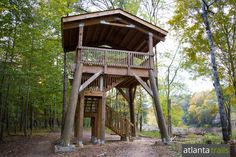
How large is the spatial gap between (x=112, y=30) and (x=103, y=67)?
3.51m

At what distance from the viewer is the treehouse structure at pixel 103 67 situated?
1046 centimetres

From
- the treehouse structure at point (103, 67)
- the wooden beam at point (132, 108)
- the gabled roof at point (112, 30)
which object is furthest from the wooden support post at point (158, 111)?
the wooden beam at point (132, 108)

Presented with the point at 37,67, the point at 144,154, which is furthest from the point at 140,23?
the point at 37,67

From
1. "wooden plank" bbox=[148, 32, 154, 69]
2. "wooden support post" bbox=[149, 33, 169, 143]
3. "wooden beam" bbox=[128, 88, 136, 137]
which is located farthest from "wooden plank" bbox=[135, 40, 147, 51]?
Answer: "wooden beam" bbox=[128, 88, 136, 137]

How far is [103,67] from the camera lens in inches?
431

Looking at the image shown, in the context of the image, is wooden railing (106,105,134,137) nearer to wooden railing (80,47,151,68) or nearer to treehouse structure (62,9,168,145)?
treehouse structure (62,9,168,145)

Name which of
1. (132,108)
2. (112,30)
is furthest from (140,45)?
(132,108)

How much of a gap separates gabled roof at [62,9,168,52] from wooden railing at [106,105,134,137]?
4.84 m

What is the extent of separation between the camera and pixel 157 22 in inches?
776

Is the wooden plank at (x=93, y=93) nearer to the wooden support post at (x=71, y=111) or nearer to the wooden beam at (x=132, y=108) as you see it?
the wooden support post at (x=71, y=111)

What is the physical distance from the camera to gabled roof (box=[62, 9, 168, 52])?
10.8m

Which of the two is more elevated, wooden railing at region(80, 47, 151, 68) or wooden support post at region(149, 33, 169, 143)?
wooden railing at region(80, 47, 151, 68)

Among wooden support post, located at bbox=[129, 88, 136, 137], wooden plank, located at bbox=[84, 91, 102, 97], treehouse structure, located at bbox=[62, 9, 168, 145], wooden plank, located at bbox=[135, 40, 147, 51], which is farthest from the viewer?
wooden support post, located at bbox=[129, 88, 136, 137]

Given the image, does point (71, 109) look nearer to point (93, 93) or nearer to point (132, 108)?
point (93, 93)
